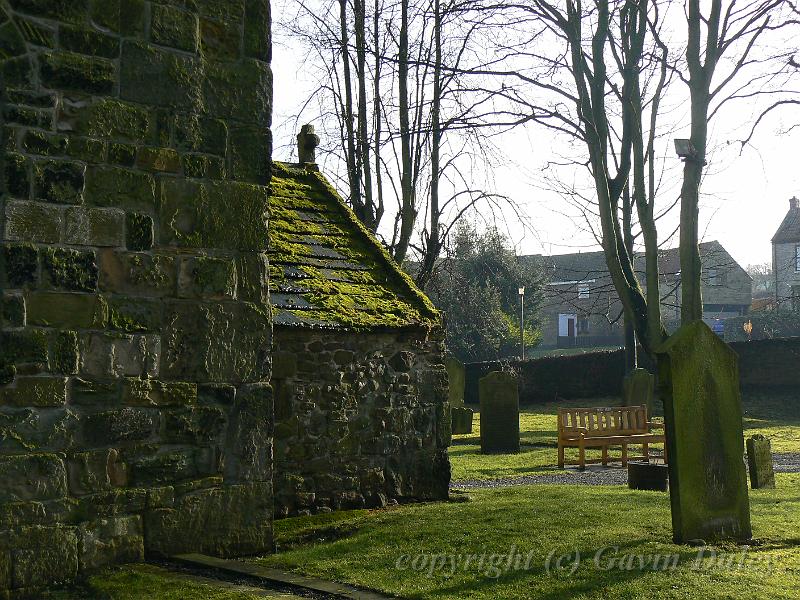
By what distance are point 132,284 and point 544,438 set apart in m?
15.4

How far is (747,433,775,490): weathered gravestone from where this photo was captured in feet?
37.4

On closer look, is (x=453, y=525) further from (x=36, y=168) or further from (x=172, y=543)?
(x=36, y=168)

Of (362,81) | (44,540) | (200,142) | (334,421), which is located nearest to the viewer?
(44,540)

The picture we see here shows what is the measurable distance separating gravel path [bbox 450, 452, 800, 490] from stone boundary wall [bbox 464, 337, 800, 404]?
15.4 meters

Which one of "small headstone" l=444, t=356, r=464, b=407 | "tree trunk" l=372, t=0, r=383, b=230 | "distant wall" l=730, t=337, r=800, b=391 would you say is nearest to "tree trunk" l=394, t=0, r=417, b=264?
"tree trunk" l=372, t=0, r=383, b=230

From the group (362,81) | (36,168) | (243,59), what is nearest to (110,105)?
(36,168)

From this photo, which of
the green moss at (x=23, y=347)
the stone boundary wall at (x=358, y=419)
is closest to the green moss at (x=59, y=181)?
the green moss at (x=23, y=347)

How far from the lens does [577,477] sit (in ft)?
45.3

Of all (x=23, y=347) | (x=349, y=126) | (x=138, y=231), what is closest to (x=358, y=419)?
(x=138, y=231)

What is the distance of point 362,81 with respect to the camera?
74.0 ft

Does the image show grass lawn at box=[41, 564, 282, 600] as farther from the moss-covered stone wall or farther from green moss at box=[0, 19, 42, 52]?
green moss at box=[0, 19, 42, 52]

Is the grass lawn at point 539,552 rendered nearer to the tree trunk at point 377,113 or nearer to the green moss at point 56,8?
the green moss at point 56,8

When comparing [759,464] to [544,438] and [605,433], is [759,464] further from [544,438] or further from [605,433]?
[544,438]

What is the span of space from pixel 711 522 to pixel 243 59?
485 cm
